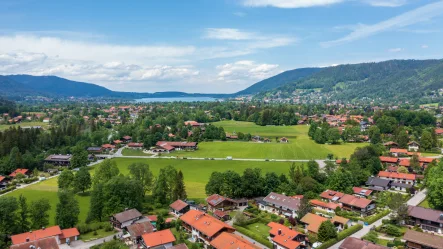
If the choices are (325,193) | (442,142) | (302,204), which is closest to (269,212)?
(302,204)

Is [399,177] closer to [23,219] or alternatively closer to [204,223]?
[204,223]

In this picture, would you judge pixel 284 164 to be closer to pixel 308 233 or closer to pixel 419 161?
pixel 419 161

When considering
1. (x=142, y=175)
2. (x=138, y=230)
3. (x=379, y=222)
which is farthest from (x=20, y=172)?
(x=379, y=222)

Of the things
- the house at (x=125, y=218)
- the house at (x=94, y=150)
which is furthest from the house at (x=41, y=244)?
the house at (x=94, y=150)

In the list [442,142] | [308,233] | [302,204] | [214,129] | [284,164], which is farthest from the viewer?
[214,129]

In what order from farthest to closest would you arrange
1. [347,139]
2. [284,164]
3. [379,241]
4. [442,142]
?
1. [347,139]
2. [442,142]
3. [284,164]
4. [379,241]
